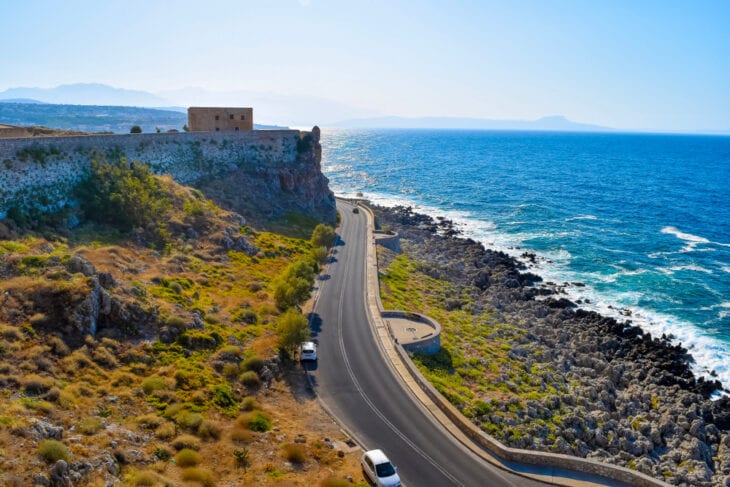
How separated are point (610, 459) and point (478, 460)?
45.1 feet

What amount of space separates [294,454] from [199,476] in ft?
17.3

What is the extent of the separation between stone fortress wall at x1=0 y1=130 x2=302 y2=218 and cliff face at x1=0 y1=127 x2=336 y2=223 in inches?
3.7

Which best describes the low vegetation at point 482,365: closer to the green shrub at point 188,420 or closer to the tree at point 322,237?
the tree at point 322,237

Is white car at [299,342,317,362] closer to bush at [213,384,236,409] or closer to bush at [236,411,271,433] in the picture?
bush at [213,384,236,409]

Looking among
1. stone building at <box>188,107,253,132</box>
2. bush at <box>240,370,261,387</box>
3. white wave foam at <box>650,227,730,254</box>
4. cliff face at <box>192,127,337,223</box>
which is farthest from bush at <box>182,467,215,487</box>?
white wave foam at <box>650,227,730,254</box>

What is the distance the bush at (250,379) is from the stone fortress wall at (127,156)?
2811 cm

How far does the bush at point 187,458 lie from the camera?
2386 cm

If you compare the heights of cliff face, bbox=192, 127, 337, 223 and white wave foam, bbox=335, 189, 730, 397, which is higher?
cliff face, bbox=192, 127, 337, 223

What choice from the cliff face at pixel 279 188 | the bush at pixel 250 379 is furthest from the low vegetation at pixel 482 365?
the cliff face at pixel 279 188

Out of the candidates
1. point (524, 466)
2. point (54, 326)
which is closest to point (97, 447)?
point (54, 326)

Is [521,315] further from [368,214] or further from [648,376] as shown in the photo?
[368,214]

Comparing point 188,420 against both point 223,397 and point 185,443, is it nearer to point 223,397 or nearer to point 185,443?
point 185,443

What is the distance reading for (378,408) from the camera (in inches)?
1308

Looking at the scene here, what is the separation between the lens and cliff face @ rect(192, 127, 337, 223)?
76.9 m
